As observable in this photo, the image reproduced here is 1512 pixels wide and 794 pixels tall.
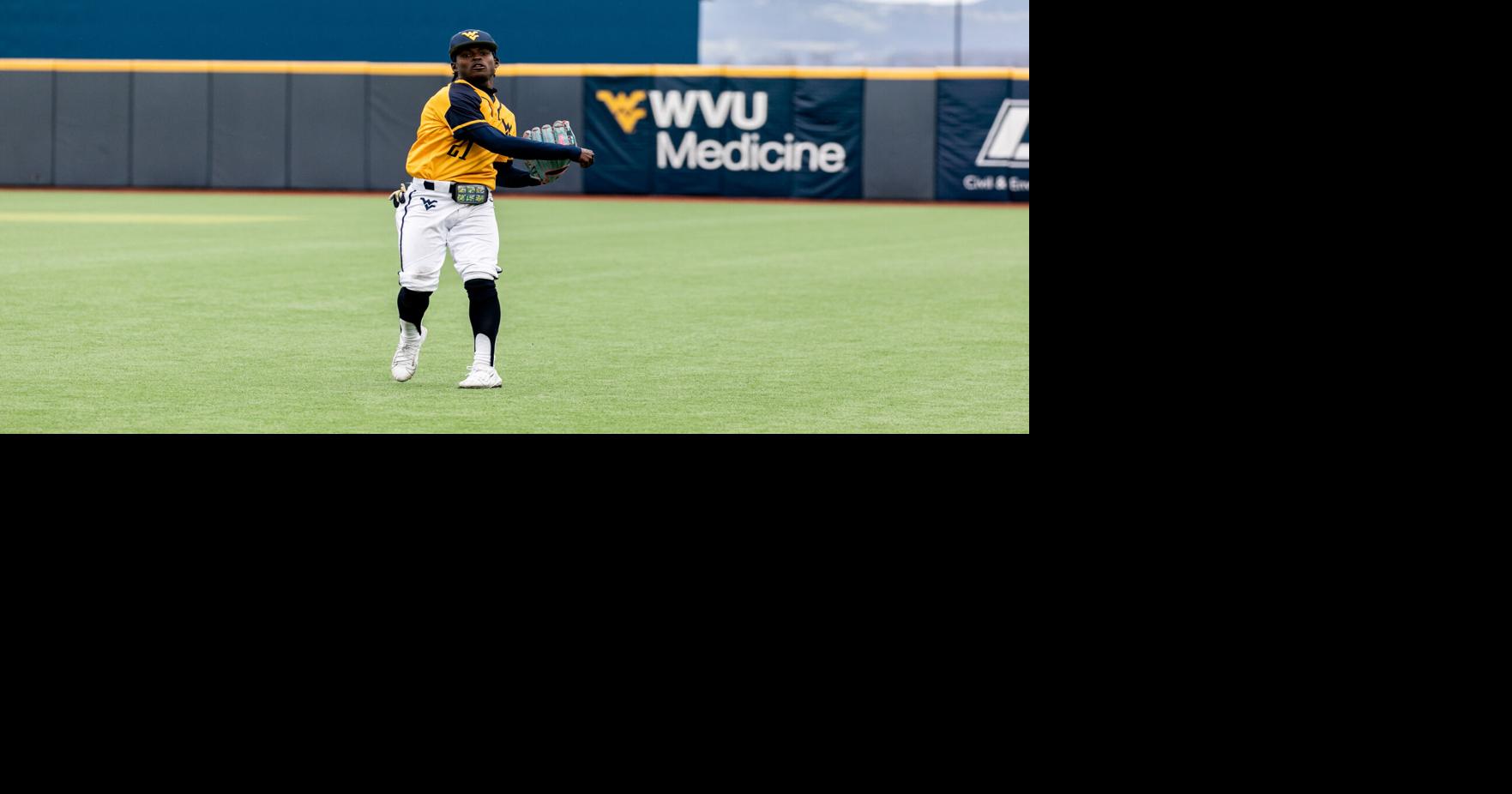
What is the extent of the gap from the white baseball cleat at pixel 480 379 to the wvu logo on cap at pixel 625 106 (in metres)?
24.0

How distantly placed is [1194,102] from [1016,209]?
87.5 ft

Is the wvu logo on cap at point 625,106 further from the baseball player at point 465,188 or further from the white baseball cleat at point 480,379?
the white baseball cleat at point 480,379

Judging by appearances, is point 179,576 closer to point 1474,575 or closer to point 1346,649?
point 1346,649

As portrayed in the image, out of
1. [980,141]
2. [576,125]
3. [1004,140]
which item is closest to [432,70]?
[576,125]

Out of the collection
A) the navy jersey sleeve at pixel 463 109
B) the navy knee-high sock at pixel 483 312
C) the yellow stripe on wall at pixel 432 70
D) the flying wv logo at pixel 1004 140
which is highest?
the yellow stripe on wall at pixel 432 70

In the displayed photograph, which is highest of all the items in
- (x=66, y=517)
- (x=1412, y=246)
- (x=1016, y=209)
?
(x=1016, y=209)

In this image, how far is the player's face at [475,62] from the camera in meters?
8.83

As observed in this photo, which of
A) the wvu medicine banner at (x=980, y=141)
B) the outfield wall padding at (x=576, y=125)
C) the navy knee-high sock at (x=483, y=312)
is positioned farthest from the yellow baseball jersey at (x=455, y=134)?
the wvu medicine banner at (x=980, y=141)

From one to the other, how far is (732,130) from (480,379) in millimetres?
24076

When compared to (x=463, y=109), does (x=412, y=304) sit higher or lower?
lower

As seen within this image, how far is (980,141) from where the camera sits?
32500 mm

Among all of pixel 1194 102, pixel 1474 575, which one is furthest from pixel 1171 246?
pixel 1474 575

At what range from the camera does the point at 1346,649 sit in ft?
12.9

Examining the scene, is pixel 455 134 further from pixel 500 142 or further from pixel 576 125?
pixel 576 125
